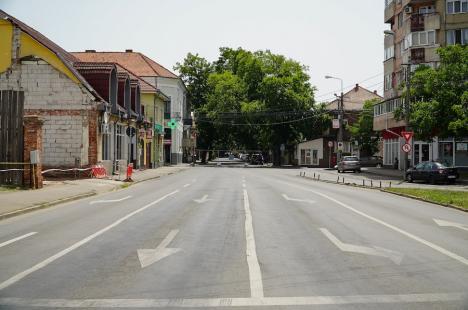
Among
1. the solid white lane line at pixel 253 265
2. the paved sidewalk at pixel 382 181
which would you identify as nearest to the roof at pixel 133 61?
the paved sidewalk at pixel 382 181

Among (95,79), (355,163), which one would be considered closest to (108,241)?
(95,79)

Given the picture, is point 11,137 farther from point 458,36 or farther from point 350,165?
point 458,36

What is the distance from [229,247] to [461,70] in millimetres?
33419

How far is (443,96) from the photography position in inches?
1467

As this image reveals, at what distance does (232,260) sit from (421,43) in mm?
46088

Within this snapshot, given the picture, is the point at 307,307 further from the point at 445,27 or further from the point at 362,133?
the point at 362,133

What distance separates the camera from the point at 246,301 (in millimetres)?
5988

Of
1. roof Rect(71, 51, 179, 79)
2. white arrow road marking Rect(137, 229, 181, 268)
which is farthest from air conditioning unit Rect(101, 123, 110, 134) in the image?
roof Rect(71, 51, 179, 79)

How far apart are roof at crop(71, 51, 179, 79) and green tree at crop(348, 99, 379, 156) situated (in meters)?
26.2

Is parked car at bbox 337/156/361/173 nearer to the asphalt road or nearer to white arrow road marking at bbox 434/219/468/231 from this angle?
the asphalt road

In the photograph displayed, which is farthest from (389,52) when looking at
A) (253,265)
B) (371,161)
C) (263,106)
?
(253,265)

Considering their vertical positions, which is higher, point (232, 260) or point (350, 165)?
point (350, 165)

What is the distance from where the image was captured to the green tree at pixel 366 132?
73188 mm

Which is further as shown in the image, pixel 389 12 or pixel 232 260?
pixel 389 12
